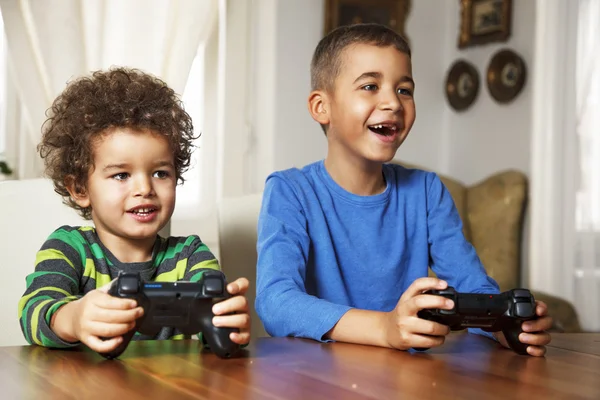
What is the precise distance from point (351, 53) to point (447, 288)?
0.69 m

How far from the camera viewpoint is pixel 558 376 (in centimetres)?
91

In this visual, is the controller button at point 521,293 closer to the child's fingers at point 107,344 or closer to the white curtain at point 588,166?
the child's fingers at point 107,344

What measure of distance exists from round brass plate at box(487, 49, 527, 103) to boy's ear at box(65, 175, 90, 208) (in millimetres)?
3203

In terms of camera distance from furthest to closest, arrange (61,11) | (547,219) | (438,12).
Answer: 1. (438,12)
2. (547,219)
3. (61,11)

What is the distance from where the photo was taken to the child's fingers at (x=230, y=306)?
3.14 ft

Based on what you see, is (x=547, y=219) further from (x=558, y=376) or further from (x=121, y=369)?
(x=121, y=369)

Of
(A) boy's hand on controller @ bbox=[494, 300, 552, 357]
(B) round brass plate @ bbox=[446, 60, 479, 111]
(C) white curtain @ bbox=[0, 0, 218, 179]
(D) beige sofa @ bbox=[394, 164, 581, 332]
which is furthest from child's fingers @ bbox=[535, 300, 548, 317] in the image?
(B) round brass plate @ bbox=[446, 60, 479, 111]

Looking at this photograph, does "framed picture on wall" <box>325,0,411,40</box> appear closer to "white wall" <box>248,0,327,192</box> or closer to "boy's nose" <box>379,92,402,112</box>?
"white wall" <box>248,0,327,192</box>

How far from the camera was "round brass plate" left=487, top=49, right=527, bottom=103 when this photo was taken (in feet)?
13.5

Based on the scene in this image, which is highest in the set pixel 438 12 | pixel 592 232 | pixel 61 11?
pixel 438 12

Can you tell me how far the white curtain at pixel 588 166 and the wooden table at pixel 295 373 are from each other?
8.64ft

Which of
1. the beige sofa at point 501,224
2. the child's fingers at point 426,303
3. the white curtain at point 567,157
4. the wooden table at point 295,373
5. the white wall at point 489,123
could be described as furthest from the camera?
the white wall at point 489,123

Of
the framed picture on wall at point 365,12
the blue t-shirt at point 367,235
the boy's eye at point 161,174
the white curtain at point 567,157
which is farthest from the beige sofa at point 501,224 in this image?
the boy's eye at point 161,174

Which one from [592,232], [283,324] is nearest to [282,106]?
[592,232]
